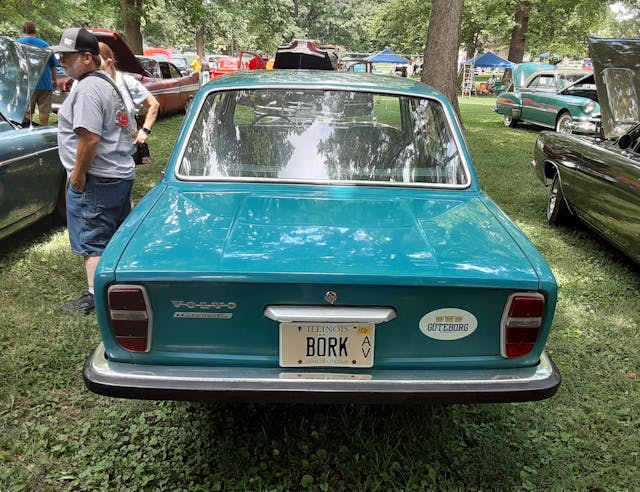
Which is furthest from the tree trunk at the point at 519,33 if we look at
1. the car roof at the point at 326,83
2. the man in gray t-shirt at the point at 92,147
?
the man in gray t-shirt at the point at 92,147

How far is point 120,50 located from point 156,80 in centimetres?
234

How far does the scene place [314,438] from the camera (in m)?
2.66

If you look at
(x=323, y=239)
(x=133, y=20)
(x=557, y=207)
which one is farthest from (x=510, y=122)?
(x=323, y=239)

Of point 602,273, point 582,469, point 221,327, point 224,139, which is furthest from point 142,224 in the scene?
point 602,273

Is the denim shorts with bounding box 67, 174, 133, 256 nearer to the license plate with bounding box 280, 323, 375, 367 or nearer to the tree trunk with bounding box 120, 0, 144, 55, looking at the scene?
the license plate with bounding box 280, 323, 375, 367

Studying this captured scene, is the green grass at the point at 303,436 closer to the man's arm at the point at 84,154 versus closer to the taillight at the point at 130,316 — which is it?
the taillight at the point at 130,316

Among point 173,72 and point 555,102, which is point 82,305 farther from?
point 173,72

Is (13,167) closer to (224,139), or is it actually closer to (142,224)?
(224,139)

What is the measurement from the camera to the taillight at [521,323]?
2.08 metres

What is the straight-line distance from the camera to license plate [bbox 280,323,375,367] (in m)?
2.05

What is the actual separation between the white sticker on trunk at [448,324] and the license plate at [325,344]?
0.21 meters

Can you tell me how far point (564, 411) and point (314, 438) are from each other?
1.36 meters

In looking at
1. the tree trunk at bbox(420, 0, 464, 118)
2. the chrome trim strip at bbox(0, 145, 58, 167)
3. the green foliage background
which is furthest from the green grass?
the green foliage background

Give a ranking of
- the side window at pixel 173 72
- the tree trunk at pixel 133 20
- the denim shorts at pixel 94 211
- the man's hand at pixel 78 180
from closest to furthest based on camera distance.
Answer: the man's hand at pixel 78 180 → the denim shorts at pixel 94 211 → the side window at pixel 173 72 → the tree trunk at pixel 133 20
